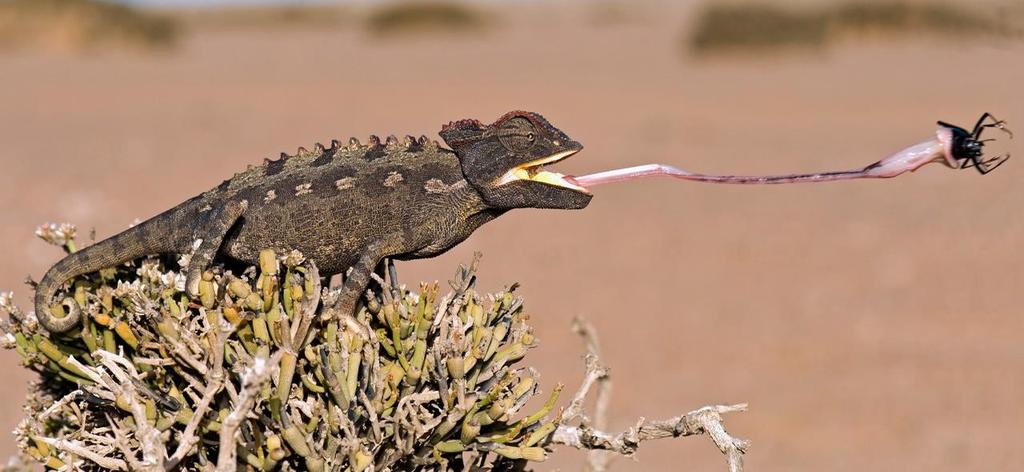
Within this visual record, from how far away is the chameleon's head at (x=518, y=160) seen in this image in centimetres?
253

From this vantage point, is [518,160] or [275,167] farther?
[275,167]

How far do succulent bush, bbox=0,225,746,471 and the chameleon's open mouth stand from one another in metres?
0.25

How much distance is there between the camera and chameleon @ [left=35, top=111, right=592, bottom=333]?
2.54m

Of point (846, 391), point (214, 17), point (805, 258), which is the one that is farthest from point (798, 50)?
point (214, 17)

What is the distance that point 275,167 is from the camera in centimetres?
272

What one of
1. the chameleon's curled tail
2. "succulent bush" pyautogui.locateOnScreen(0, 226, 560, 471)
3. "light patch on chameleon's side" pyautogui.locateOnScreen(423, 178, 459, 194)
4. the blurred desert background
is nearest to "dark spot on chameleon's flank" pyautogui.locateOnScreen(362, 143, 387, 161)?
"light patch on chameleon's side" pyautogui.locateOnScreen(423, 178, 459, 194)

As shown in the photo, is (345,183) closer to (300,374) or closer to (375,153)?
(375,153)

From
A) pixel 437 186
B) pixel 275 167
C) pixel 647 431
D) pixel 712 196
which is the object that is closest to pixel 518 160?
pixel 437 186

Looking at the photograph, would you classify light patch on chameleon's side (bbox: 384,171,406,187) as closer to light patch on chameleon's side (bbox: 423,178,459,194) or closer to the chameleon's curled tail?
light patch on chameleon's side (bbox: 423,178,459,194)

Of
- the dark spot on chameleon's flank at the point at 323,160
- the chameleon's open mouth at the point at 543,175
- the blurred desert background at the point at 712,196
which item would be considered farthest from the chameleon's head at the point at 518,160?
the blurred desert background at the point at 712,196

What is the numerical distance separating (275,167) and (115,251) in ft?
1.39

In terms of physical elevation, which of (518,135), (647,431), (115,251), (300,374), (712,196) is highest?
(712,196)

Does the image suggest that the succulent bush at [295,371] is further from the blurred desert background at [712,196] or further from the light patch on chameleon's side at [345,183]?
the blurred desert background at [712,196]

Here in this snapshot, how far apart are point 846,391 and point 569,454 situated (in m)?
1.97
